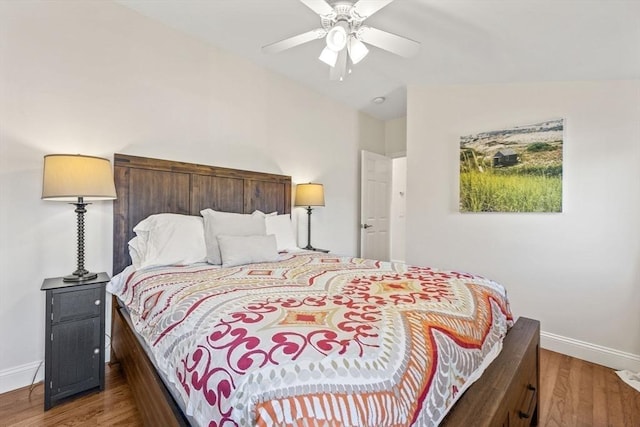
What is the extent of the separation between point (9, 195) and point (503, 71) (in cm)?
393

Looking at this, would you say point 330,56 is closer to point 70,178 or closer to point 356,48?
point 356,48

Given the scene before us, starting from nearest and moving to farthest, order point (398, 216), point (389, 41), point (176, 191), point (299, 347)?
point (299, 347) → point (389, 41) → point (176, 191) → point (398, 216)

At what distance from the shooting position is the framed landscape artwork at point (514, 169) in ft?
8.95

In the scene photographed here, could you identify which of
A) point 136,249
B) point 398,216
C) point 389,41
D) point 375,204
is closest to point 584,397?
point 389,41

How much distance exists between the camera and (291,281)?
1684 mm

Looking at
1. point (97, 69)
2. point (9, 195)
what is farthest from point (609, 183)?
point (9, 195)

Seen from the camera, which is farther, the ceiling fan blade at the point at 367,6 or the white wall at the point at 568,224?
the white wall at the point at 568,224

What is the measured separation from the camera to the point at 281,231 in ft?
9.64

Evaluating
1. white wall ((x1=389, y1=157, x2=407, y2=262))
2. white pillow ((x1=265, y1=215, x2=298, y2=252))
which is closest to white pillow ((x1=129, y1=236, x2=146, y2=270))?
white pillow ((x1=265, y1=215, x2=298, y2=252))

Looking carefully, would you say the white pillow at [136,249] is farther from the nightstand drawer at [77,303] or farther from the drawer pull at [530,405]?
the drawer pull at [530,405]

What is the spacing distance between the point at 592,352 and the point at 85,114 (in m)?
4.36

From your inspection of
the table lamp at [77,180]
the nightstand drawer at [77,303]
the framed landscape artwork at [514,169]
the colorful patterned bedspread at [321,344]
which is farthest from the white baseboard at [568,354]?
the framed landscape artwork at [514,169]

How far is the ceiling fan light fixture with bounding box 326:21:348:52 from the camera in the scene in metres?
1.91

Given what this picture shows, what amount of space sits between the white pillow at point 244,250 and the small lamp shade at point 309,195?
3.86 ft
